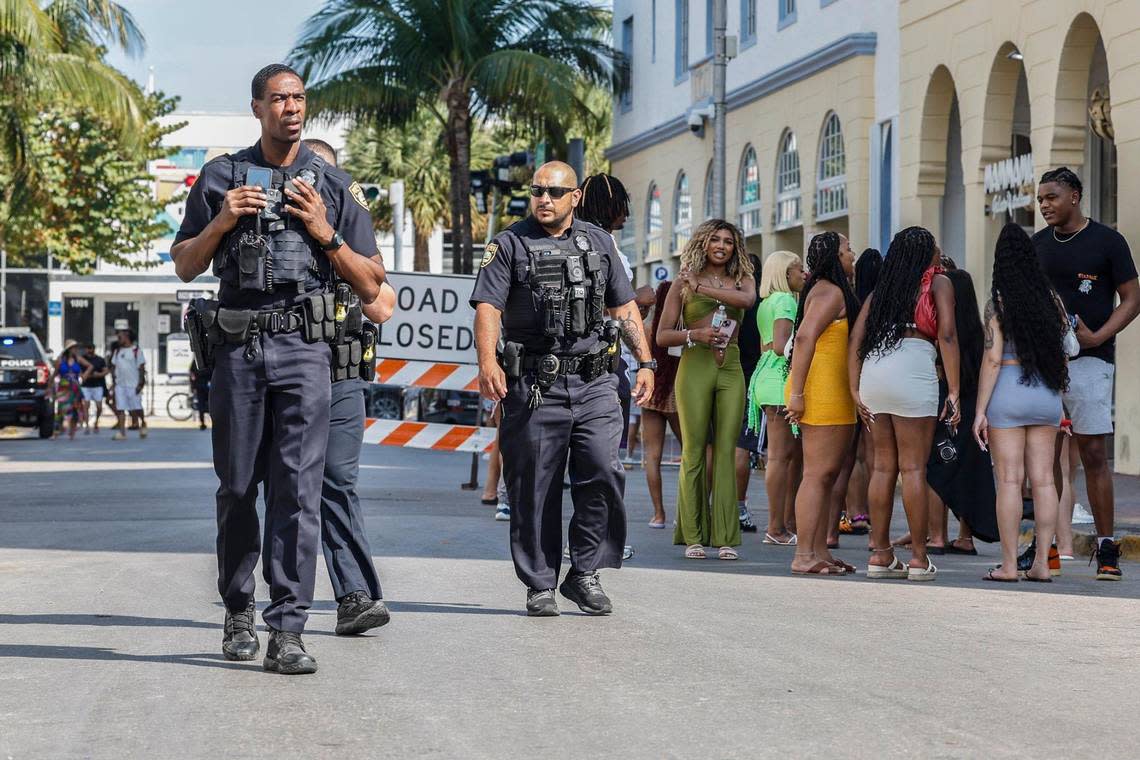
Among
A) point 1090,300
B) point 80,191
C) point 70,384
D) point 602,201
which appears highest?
point 80,191

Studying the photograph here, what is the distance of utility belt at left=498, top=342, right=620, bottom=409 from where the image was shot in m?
8.53

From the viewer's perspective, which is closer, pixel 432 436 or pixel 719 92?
pixel 432 436

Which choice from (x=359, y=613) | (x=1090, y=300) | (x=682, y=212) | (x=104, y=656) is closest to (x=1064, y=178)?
(x=1090, y=300)

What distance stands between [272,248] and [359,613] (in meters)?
1.64

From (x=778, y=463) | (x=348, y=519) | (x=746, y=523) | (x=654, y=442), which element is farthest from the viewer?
(x=746, y=523)

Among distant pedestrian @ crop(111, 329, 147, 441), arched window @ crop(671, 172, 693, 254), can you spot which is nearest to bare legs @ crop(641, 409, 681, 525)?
distant pedestrian @ crop(111, 329, 147, 441)

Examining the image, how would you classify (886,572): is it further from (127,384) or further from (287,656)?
(127,384)

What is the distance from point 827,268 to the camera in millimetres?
10414

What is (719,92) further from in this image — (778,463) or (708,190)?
(778,463)

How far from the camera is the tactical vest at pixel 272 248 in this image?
6.78 m

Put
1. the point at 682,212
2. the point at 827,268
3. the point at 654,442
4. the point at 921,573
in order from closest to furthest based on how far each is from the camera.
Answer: the point at 921,573 < the point at 827,268 < the point at 654,442 < the point at 682,212

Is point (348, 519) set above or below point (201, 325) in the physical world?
below

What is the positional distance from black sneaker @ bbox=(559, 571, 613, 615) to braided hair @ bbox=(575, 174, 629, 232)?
2.76 m

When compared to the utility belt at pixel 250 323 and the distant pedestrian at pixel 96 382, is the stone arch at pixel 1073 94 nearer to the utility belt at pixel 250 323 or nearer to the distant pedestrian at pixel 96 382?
the utility belt at pixel 250 323
